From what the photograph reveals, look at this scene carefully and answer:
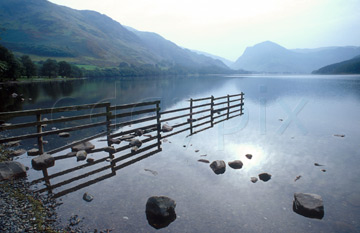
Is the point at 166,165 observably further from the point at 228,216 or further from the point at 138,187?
the point at 228,216

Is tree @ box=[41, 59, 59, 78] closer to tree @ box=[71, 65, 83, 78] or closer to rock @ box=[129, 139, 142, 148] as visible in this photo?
tree @ box=[71, 65, 83, 78]

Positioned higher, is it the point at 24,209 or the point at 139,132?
the point at 139,132

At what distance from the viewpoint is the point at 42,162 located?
9125 millimetres

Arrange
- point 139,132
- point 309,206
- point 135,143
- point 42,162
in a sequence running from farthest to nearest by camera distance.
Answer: point 139,132, point 135,143, point 42,162, point 309,206

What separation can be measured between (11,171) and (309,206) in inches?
422

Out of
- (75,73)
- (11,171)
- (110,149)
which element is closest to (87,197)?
(11,171)

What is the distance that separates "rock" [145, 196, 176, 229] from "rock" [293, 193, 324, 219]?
415 cm

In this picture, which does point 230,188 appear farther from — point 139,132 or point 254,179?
point 139,132

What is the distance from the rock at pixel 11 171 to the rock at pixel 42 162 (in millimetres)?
1014

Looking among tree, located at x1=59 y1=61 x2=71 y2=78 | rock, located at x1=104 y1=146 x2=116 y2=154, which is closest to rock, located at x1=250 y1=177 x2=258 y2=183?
rock, located at x1=104 y1=146 x2=116 y2=154

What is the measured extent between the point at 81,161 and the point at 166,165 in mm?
4182

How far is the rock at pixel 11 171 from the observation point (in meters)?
7.35

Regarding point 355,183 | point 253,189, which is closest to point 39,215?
point 253,189

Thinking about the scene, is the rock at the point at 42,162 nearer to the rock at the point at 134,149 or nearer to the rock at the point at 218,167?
the rock at the point at 134,149
